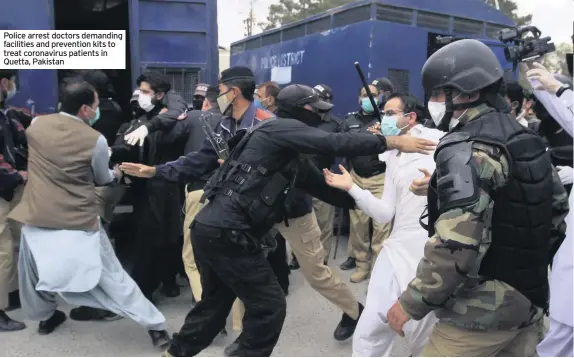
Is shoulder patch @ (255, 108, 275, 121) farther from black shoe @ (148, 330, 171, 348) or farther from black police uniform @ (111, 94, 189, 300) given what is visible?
black shoe @ (148, 330, 171, 348)

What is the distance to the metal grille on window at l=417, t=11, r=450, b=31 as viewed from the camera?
6961mm

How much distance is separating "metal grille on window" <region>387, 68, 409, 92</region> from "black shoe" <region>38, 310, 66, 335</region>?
175 inches

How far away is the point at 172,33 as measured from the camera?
5344 millimetres

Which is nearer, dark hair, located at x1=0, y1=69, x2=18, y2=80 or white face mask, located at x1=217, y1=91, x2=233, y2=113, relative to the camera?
white face mask, located at x1=217, y1=91, x2=233, y2=113

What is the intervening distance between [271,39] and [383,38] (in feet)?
11.7

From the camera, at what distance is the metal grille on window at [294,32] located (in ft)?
27.7

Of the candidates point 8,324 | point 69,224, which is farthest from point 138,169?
point 8,324

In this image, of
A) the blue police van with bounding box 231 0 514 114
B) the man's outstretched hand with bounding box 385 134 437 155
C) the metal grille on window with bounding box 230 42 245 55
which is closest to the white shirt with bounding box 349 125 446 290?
the man's outstretched hand with bounding box 385 134 437 155

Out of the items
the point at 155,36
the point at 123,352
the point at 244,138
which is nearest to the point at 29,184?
the point at 123,352

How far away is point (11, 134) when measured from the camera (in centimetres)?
413

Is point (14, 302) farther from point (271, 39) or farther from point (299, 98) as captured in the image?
point (271, 39)

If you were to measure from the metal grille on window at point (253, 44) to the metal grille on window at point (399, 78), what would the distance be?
13.8ft

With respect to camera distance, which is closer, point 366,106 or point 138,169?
point 138,169

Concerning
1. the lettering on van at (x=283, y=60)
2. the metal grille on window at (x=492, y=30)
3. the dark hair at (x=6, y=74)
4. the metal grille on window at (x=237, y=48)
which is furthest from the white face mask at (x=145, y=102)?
the metal grille on window at (x=237, y=48)
